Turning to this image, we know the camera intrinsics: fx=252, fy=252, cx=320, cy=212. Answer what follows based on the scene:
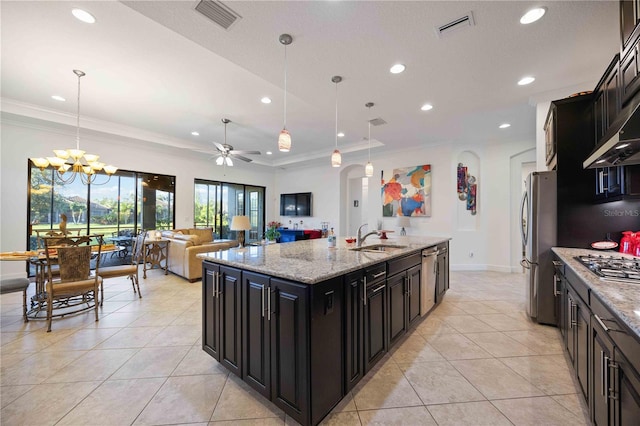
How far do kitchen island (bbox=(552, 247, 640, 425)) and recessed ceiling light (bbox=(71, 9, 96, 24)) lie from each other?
4273 millimetres

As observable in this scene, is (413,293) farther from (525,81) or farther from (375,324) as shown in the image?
(525,81)

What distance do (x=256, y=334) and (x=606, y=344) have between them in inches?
74.8

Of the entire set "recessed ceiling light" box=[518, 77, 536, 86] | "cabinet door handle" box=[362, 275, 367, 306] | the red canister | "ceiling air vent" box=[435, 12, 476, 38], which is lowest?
"cabinet door handle" box=[362, 275, 367, 306]

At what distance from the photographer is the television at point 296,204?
8.72 metres

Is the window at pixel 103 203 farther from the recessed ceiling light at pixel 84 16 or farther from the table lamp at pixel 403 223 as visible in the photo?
the table lamp at pixel 403 223

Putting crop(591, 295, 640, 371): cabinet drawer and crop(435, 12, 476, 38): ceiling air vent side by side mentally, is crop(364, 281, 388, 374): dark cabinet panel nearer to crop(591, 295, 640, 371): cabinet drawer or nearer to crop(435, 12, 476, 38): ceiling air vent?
crop(591, 295, 640, 371): cabinet drawer

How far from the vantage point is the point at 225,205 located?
8406mm

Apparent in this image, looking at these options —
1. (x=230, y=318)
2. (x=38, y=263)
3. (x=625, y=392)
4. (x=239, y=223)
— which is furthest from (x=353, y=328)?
(x=38, y=263)

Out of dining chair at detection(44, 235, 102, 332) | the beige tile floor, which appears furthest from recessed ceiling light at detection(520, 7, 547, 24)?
dining chair at detection(44, 235, 102, 332)

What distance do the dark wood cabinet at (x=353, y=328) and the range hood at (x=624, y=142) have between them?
5.82 feet

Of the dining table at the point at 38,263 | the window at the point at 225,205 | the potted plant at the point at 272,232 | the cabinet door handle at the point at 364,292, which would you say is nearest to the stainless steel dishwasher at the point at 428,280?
the cabinet door handle at the point at 364,292

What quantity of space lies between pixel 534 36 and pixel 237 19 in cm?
272

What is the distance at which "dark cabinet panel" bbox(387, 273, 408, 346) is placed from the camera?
2.24m

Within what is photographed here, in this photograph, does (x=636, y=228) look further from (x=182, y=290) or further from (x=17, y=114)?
(x=17, y=114)
